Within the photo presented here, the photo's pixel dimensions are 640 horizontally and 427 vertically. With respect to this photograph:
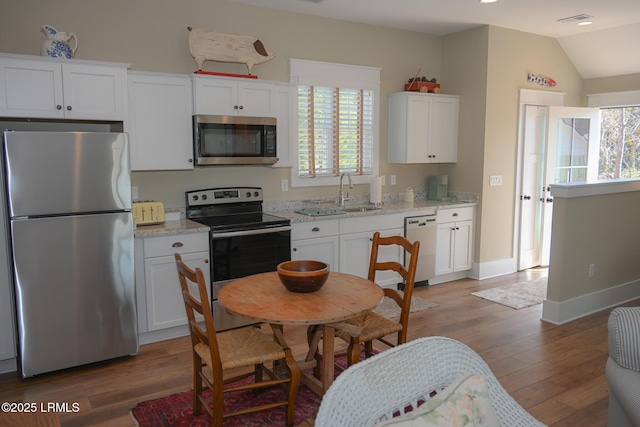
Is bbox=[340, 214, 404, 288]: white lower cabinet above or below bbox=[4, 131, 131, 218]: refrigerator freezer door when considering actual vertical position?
below

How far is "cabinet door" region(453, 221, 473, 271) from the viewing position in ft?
17.9

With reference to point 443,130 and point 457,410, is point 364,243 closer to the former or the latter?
point 443,130

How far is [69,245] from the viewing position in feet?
10.3

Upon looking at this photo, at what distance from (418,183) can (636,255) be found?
237 cm

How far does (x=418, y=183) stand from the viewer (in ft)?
19.4

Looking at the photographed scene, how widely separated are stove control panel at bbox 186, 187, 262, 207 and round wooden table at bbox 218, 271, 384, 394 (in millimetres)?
1633

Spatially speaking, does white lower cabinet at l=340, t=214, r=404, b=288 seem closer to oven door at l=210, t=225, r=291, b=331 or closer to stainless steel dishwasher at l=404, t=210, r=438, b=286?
stainless steel dishwasher at l=404, t=210, r=438, b=286

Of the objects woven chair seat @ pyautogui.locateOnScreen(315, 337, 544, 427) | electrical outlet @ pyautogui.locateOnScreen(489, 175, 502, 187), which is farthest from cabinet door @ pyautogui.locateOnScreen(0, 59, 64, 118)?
electrical outlet @ pyautogui.locateOnScreen(489, 175, 502, 187)

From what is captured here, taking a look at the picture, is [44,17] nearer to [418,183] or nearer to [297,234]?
[297,234]

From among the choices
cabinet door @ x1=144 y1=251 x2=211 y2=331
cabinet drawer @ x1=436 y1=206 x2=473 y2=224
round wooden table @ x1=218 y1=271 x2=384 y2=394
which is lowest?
cabinet door @ x1=144 y1=251 x2=211 y2=331

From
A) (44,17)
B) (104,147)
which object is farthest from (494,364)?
(44,17)

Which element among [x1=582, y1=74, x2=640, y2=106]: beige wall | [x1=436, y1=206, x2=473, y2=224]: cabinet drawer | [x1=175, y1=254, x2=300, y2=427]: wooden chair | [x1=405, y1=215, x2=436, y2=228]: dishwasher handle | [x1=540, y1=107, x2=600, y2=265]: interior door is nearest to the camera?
[x1=175, y1=254, x2=300, y2=427]: wooden chair

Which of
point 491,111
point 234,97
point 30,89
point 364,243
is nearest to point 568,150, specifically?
point 491,111

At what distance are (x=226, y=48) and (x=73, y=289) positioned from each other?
7.60 ft
